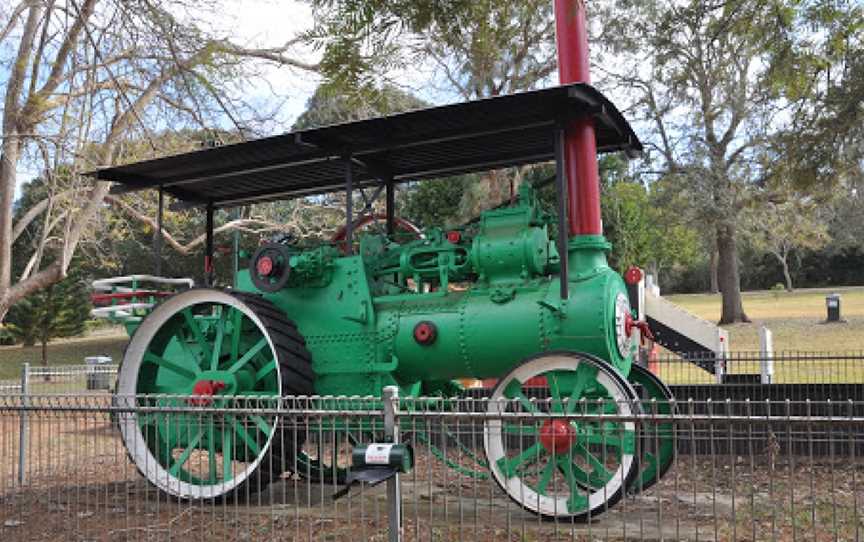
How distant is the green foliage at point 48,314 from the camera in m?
29.6

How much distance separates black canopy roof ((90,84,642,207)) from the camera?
5.96m

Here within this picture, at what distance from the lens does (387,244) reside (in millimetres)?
7098

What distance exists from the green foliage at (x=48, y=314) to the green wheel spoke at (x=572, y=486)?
1067 inches

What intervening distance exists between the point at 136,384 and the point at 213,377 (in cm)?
95

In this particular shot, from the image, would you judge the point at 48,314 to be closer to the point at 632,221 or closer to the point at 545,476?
the point at 632,221

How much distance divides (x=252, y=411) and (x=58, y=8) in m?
2.93

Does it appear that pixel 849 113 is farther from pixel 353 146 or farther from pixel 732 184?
pixel 732 184

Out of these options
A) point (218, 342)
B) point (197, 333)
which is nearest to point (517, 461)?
point (218, 342)

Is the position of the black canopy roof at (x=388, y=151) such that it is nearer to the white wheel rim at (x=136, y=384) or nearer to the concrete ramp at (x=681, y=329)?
the white wheel rim at (x=136, y=384)

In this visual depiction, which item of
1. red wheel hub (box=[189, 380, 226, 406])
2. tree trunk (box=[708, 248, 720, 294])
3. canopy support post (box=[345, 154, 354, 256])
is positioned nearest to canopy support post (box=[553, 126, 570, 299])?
canopy support post (box=[345, 154, 354, 256])

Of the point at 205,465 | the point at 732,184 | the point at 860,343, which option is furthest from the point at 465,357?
the point at 732,184

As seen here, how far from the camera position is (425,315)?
646 centimetres

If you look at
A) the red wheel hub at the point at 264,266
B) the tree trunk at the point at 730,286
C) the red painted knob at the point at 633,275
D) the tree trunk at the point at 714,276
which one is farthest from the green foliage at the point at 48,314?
the tree trunk at the point at 714,276

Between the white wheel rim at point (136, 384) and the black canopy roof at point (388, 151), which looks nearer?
the black canopy roof at point (388, 151)
